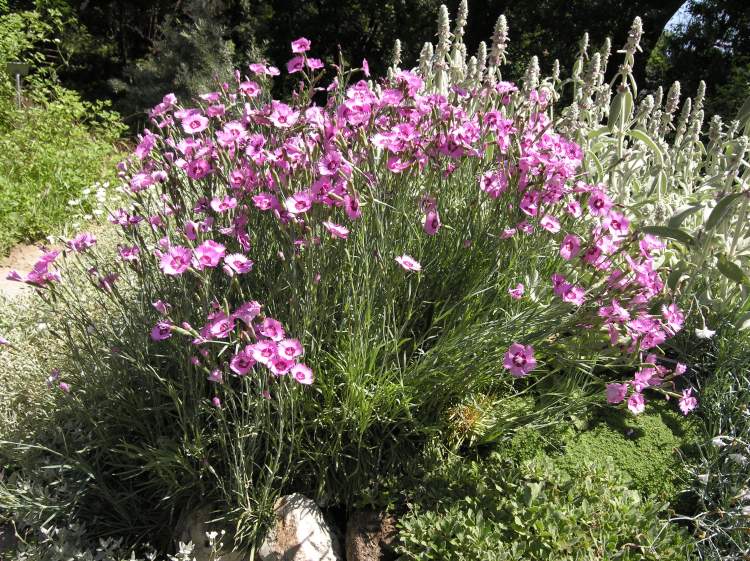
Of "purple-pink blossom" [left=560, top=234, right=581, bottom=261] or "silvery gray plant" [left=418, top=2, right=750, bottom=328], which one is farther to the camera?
"silvery gray plant" [left=418, top=2, right=750, bottom=328]

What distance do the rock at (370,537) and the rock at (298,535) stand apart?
7cm

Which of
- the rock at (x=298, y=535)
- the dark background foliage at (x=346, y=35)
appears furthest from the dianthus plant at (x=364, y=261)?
the dark background foliage at (x=346, y=35)

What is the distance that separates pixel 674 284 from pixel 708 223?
28 centimetres

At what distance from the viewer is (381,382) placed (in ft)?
6.19

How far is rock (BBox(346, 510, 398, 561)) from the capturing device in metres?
1.86

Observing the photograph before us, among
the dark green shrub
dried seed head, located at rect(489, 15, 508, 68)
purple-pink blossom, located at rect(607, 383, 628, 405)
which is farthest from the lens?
dried seed head, located at rect(489, 15, 508, 68)

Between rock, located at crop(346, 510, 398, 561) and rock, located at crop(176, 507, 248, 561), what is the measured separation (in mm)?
349

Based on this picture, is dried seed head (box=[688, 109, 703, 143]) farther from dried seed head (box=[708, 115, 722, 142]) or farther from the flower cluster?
the flower cluster

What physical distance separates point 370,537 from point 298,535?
0.80 ft

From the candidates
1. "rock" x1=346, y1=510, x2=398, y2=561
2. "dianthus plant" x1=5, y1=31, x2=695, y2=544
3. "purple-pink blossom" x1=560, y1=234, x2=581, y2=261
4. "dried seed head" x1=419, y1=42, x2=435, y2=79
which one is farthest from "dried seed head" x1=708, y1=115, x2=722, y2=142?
"rock" x1=346, y1=510, x2=398, y2=561

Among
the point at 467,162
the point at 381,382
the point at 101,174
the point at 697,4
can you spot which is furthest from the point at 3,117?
the point at 697,4

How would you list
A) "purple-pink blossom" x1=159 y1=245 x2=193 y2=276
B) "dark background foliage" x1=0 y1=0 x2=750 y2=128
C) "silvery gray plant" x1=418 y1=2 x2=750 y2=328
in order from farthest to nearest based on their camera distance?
1. "dark background foliage" x1=0 y1=0 x2=750 y2=128
2. "silvery gray plant" x1=418 y1=2 x2=750 y2=328
3. "purple-pink blossom" x1=159 y1=245 x2=193 y2=276

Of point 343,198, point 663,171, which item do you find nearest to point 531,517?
point 343,198

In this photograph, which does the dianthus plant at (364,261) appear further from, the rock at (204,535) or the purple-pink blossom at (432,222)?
the rock at (204,535)
